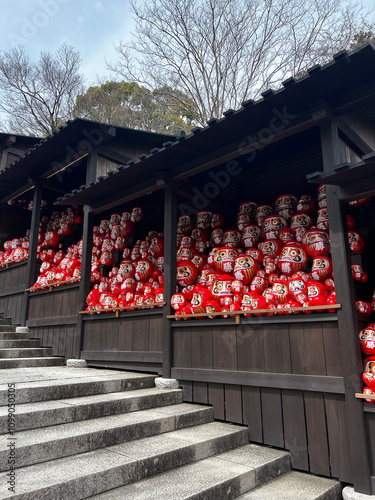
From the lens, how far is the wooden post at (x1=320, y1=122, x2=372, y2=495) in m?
3.11

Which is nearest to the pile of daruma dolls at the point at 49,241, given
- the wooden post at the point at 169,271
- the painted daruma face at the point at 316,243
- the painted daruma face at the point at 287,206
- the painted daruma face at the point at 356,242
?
the wooden post at the point at 169,271

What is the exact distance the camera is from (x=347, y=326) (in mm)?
3336

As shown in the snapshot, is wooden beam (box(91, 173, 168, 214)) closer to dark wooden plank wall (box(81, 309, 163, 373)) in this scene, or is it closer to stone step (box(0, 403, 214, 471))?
dark wooden plank wall (box(81, 309, 163, 373))

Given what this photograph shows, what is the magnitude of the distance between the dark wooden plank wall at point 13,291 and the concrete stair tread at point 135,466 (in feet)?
17.6

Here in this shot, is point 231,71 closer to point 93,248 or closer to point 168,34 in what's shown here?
point 168,34

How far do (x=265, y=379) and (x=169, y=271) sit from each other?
1.99 m

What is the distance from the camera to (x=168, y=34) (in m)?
13.0

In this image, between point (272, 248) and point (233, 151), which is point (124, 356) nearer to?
point (272, 248)

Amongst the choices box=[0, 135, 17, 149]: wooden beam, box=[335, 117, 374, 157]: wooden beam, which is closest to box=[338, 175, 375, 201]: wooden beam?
box=[335, 117, 374, 157]: wooden beam

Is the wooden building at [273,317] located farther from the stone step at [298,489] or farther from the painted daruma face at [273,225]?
the painted daruma face at [273,225]

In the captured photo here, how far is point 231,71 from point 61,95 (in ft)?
26.4

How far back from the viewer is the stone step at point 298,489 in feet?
9.88

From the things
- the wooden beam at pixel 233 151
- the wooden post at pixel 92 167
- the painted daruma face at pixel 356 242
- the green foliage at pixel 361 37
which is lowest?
the painted daruma face at pixel 356 242

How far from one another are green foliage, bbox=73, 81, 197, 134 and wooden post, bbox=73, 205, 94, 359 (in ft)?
28.9
